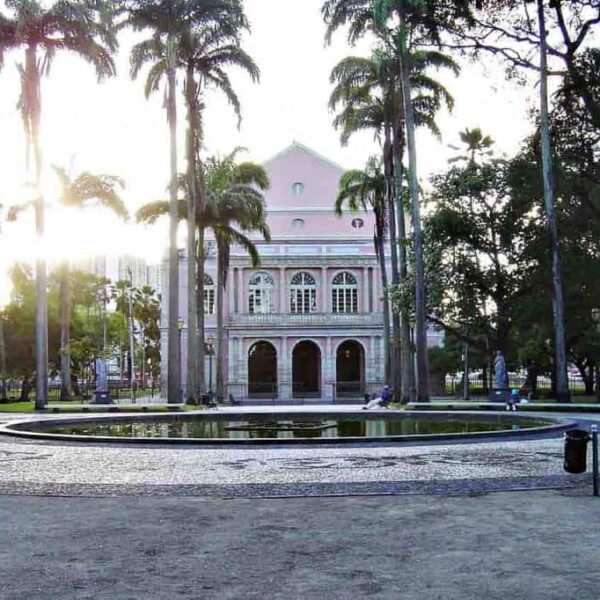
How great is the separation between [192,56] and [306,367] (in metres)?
31.0

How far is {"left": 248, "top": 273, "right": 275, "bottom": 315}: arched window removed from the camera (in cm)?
5072

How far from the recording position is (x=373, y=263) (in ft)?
165

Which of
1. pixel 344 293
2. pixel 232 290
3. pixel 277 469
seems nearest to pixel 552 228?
pixel 277 469

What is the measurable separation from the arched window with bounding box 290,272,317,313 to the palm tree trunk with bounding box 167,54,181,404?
75.3ft

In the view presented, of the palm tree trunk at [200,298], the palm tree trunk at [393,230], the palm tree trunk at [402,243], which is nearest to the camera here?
the palm tree trunk at [402,243]

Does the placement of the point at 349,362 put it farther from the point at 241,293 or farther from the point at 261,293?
the point at 241,293

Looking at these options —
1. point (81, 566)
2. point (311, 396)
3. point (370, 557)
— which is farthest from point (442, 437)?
point (311, 396)

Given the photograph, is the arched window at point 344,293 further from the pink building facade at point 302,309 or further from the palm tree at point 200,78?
the palm tree at point 200,78

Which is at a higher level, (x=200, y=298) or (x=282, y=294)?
(x=282, y=294)

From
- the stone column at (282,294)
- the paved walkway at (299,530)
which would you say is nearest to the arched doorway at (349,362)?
the stone column at (282,294)

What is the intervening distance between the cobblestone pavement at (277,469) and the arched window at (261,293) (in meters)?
36.2

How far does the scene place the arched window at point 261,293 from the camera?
5072cm

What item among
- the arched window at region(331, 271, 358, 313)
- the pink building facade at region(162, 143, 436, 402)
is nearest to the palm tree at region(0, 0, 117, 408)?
the pink building facade at region(162, 143, 436, 402)

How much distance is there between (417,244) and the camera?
89.5 ft
